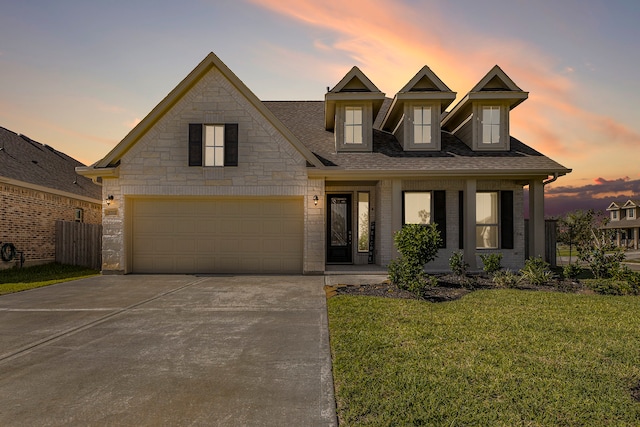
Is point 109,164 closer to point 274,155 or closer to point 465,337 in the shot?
point 274,155

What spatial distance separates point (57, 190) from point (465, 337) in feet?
59.9

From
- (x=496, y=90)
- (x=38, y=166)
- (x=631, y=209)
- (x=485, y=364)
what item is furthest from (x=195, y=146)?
(x=631, y=209)

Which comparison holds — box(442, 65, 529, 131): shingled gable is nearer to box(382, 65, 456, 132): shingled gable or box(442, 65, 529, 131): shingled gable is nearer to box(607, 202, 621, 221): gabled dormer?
box(382, 65, 456, 132): shingled gable

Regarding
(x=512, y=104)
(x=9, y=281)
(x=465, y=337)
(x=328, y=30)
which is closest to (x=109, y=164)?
(x=9, y=281)

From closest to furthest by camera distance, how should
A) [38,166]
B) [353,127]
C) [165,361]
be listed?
[165,361] → [353,127] → [38,166]

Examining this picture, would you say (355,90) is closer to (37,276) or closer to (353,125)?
(353,125)

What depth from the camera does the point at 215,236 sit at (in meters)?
12.6

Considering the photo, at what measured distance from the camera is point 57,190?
16641mm

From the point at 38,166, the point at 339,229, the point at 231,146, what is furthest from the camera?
the point at 38,166

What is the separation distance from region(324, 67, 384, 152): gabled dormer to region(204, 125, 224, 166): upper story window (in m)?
4.04

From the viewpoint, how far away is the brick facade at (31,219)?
1405 cm

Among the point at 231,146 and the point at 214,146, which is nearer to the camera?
the point at 231,146

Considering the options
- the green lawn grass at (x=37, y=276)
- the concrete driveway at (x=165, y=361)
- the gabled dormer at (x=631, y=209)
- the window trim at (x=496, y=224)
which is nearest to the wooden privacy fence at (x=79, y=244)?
the green lawn grass at (x=37, y=276)

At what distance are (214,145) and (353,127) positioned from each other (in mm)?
5109
